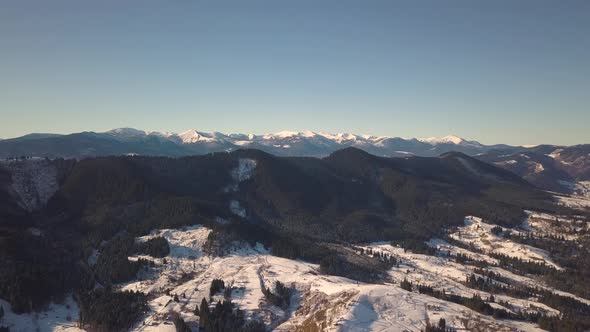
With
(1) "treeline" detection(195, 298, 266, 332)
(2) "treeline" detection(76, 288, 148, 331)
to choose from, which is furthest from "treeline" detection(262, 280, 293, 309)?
(2) "treeline" detection(76, 288, 148, 331)

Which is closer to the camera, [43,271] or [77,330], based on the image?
[77,330]

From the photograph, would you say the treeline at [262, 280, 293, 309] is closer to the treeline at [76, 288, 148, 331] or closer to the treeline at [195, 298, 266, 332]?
the treeline at [195, 298, 266, 332]

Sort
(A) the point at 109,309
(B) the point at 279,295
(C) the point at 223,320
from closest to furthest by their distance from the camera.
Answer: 1. (C) the point at 223,320
2. (A) the point at 109,309
3. (B) the point at 279,295

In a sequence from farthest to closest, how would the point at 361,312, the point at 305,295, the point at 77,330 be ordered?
the point at 305,295 < the point at 361,312 < the point at 77,330

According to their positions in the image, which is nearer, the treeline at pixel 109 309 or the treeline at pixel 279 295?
the treeline at pixel 109 309

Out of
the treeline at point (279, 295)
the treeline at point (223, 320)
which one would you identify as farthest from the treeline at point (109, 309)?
the treeline at point (279, 295)

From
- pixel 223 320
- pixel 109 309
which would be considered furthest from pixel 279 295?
pixel 109 309

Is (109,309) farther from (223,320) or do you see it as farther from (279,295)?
(279,295)

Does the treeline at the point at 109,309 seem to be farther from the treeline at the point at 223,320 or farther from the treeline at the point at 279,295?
the treeline at the point at 279,295

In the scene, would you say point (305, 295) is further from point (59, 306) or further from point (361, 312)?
point (59, 306)

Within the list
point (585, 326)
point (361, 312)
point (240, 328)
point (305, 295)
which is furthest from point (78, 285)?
point (585, 326)

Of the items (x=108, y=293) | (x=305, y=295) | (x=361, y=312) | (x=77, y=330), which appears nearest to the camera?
(x=77, y=330)
